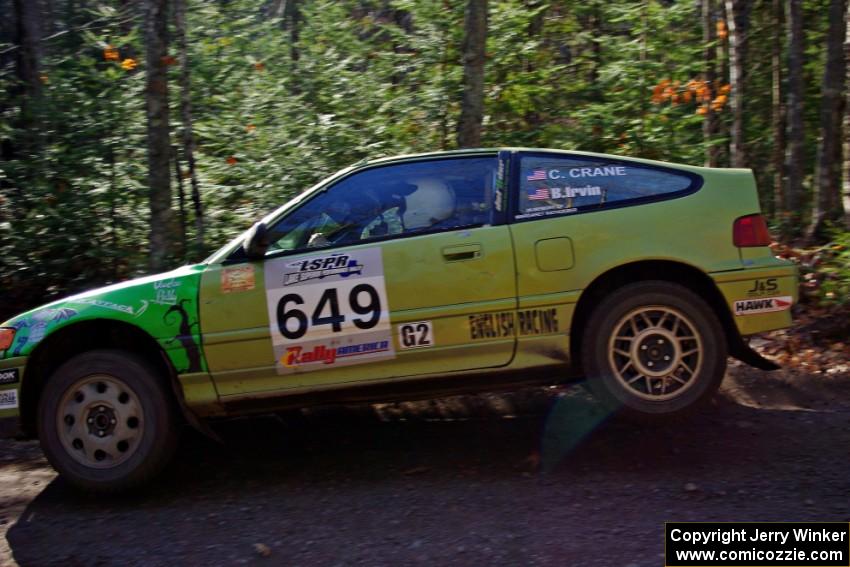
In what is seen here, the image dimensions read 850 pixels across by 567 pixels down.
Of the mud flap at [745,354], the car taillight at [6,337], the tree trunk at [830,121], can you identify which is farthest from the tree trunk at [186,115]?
the tree trunk at [830,121]

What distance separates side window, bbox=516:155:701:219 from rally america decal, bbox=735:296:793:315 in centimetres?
76

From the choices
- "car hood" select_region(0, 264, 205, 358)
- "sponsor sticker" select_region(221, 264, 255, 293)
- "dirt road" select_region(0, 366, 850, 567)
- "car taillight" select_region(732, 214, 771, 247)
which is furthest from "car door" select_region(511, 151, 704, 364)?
"car hood" select_region(0, 264, 205, 358)

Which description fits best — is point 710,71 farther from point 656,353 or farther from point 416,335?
point 416,335

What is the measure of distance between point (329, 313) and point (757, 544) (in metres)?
2.57

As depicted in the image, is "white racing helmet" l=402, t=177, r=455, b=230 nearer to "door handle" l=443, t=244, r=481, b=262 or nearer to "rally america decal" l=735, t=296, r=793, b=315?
"door handle" l=443, t=244, r=481, b=262

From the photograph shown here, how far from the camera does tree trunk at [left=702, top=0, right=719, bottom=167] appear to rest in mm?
10750

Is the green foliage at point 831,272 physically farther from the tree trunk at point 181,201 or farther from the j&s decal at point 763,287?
the tree trunk at point 181,201

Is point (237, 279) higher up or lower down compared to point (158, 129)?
lower down

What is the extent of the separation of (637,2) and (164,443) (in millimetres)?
9025

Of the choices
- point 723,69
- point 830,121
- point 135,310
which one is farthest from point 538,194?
point 723,69

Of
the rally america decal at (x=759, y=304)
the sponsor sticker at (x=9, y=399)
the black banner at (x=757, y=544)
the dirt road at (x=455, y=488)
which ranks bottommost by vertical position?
the black banner at (x=757, y=544)

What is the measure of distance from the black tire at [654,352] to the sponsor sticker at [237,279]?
2.03 metres

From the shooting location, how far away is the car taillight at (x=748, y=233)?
5141 mm

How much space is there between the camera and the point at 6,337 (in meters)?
5.17
